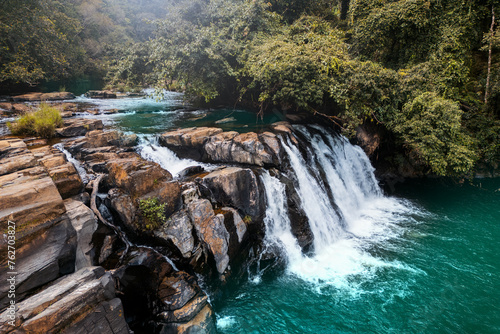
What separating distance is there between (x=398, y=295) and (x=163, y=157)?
8.73 metres

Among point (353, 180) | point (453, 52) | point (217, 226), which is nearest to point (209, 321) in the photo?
point (217, 226)

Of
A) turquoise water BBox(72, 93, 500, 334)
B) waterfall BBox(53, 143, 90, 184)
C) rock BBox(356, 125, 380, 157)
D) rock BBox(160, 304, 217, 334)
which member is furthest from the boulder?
rock BBox(356, 125, 380, 157)

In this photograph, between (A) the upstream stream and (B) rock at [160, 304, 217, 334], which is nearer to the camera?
(B) rock at [160, 304, 217, 334]

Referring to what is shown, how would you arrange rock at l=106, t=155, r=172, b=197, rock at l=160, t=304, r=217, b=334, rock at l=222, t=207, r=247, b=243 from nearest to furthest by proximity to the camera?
rock at l=160, t=304, r=217, b=334
rock at l=106, t=155, r=172, b=197
rock at l=222, t=207, r=247, b=243

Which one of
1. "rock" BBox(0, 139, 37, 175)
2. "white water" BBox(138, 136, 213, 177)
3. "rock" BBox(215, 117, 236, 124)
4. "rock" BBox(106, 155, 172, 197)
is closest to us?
"rock" BBox(0, 139, 37, 175)

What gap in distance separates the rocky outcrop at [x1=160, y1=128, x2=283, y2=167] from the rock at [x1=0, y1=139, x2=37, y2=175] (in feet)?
13.9

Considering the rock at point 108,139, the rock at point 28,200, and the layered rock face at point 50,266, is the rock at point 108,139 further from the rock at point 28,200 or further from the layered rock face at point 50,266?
→ the rock at point 28,200

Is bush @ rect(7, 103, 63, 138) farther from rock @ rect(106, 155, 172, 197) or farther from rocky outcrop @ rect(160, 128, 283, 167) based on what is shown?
rock @ rect(106, 155, 172, 197)

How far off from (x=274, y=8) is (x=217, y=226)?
15211 mm

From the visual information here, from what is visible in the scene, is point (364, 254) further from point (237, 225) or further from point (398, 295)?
point (237, 225)

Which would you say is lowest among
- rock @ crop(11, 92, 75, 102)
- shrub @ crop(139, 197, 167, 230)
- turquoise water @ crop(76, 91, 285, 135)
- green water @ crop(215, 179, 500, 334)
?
green water @ crop(215, 179, 500, 334)

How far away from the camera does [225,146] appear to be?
9.03 metres

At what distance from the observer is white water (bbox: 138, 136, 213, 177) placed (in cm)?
879

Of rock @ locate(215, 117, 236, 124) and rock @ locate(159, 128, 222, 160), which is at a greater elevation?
rock @ locate(215, 117, 236, 124)
